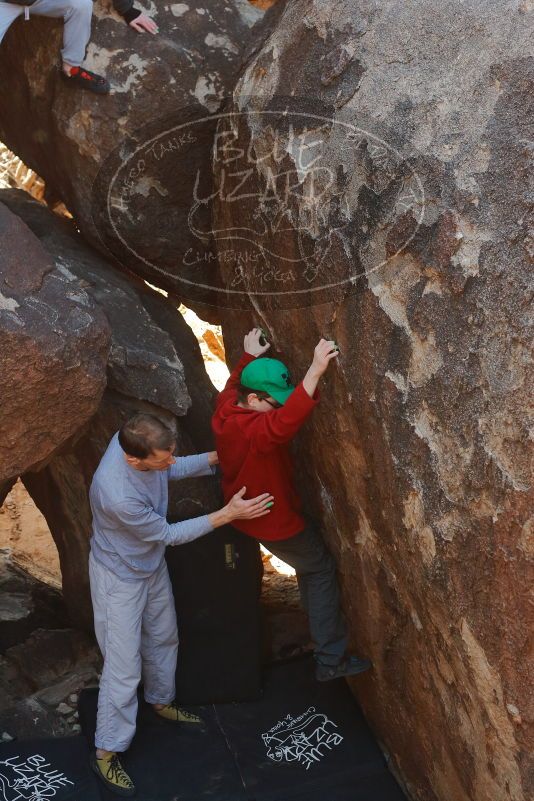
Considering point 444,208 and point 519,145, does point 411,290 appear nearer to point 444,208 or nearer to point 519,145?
point 444,208

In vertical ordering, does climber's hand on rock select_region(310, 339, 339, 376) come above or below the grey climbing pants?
above

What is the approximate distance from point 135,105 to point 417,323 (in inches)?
63.4

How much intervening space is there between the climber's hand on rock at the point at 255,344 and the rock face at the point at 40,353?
48 centimetres

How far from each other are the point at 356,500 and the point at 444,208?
40.6 inches

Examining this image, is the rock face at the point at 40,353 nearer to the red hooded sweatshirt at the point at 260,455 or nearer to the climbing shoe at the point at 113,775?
the red hooded sweatshirt at the point at 260,455

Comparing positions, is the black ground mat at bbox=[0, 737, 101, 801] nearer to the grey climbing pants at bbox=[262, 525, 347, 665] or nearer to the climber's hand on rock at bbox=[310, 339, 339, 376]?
the grey climbing pants at bbox=[262, 525, 347, 665]

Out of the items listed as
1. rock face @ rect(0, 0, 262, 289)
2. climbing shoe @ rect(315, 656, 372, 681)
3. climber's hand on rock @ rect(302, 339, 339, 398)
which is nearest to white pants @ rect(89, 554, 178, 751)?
climbing shoe @ rect(315, 656, 372, 681)

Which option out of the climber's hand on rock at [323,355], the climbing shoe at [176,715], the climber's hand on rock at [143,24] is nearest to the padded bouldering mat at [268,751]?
the climbing shoe at [176,715]

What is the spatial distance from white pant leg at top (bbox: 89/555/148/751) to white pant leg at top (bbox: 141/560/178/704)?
0.23ft

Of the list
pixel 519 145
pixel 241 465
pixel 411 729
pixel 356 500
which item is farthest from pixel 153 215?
pixel 411 729

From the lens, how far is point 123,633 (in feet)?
11.2

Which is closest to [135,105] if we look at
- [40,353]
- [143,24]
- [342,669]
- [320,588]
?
[143,24]

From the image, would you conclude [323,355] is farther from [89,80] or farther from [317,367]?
[89,80]

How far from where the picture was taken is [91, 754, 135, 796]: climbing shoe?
3.39 m
